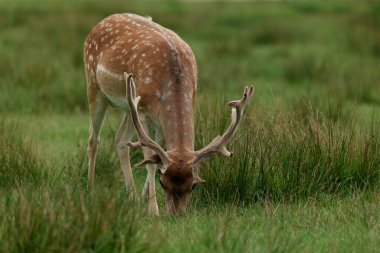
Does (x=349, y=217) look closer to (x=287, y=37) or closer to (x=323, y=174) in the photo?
(x=323, y=174)


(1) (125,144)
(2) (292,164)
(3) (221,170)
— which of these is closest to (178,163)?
(3) (221,170)

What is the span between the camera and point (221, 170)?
635 centimetres

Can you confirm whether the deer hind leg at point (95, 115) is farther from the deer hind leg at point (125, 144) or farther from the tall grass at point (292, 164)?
the tall grass at point (292, 164)

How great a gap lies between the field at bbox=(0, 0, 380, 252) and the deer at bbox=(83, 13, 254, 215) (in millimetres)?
216

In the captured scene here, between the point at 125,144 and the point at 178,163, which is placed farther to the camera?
the point at 125,144

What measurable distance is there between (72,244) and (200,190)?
2.21m

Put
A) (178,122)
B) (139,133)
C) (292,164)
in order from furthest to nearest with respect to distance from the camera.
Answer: (292,164)
(178,122)
(139,133)

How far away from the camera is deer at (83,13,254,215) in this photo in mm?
5691

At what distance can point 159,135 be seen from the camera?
6.50 metres

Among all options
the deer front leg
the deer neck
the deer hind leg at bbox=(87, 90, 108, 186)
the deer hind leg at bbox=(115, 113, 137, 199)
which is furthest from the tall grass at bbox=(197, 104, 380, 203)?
the deer hind leg at bbox=(87, 90, 108, 186)

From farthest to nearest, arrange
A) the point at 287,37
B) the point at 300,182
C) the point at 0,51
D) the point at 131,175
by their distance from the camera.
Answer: the point at 287,37, the point at 0,51, the point at 131,175, the point at 300,182

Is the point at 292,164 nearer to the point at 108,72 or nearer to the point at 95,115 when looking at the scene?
the point at 108,72

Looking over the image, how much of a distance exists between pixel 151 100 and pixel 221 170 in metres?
0.72

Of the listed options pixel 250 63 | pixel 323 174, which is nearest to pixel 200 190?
pixel 323 174
